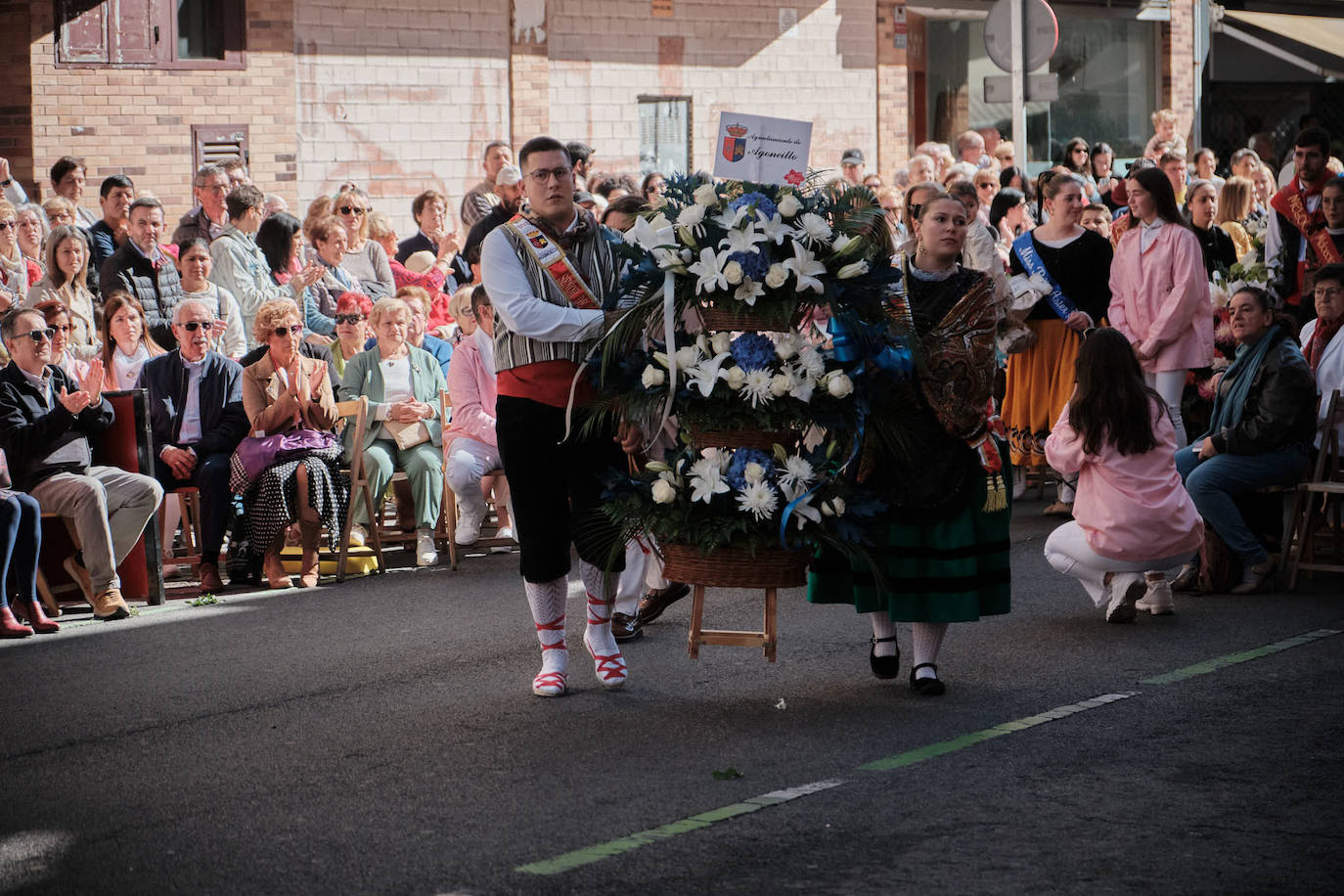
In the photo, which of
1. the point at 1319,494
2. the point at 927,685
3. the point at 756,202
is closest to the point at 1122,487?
the point at 1319,494

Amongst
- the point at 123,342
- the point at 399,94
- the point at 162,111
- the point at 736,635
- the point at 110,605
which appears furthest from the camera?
the point at 399,94

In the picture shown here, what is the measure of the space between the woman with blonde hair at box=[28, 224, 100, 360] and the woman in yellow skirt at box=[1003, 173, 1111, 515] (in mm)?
5983

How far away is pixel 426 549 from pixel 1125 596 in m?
4.66

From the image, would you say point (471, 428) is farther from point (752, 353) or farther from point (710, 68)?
point (710, 68)

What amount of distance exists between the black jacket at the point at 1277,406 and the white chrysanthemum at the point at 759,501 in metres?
3.86

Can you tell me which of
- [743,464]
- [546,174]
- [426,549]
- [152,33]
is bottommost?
[426,549]

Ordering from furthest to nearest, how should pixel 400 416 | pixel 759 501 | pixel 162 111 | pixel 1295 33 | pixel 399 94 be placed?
pixel 1295 33, pixel 399 94, pixel 162 111, pixel 400 416, pixel 759 501

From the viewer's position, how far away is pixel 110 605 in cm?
941

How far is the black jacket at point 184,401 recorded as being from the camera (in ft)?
34.8

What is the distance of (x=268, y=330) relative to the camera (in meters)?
10.5

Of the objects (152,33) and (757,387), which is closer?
(757,387)

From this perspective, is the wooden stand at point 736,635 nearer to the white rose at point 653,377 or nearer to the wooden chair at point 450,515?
the white rose at point 653,377

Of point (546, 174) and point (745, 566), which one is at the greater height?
point (546, 174)

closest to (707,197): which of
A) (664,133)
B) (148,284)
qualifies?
(148,284)
